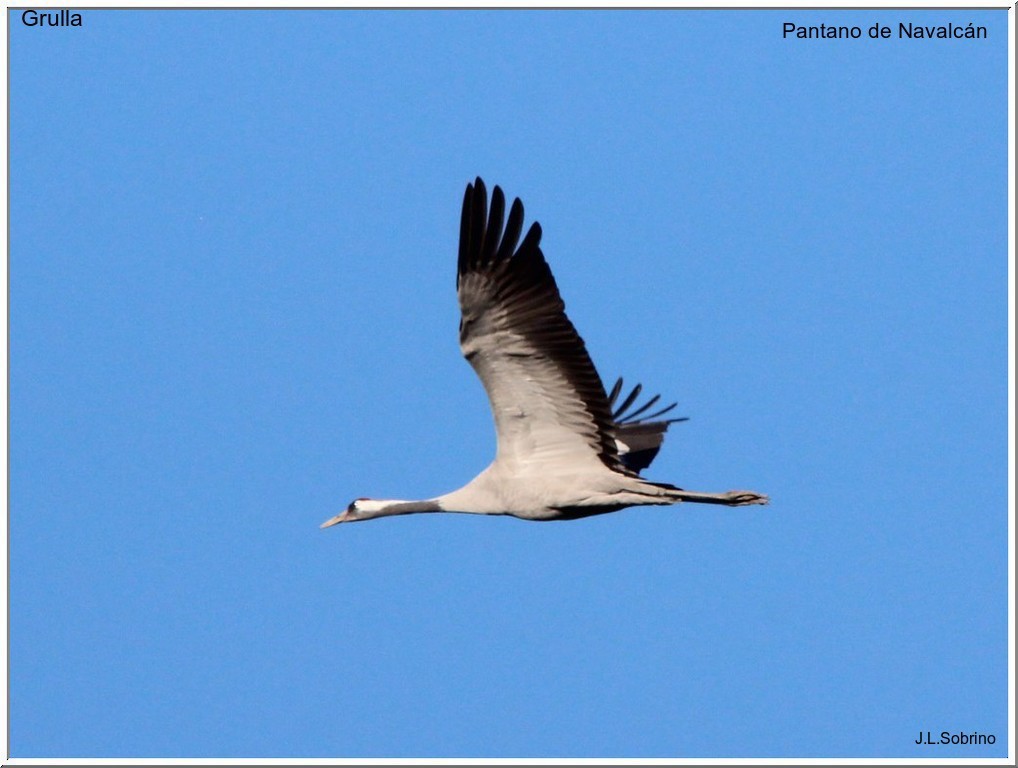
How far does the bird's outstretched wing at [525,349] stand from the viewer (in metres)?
12.0

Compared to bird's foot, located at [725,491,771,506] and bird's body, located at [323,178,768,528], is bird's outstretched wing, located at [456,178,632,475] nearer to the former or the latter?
bird's body, located at [323,178,768,528]

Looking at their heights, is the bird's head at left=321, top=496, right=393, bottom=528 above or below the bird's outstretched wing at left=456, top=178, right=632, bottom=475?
below

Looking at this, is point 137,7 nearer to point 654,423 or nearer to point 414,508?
point 414,508

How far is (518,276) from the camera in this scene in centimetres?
1204

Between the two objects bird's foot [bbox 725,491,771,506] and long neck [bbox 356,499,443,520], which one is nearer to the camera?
bird's foot [bbox 725,491,771,506]

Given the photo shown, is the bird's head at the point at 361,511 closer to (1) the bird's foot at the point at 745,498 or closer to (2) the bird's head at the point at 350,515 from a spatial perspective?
(2) the bird's head at the point at 350,515

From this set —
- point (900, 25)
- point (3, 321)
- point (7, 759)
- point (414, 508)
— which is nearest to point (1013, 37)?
point (900, 25)

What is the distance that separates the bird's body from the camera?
12.0 meters

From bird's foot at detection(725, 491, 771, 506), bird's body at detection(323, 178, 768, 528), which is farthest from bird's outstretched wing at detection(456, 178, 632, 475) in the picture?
bird's foot at detection(725, 491, 771, 506)

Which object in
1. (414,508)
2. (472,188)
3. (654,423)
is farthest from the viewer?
(654,423)

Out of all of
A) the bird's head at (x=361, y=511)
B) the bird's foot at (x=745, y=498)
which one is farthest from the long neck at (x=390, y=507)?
the bird's foot at (x=745, y=498)

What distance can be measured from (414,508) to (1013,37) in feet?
23.2

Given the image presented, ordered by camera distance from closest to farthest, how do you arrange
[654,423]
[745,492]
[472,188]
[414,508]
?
1. [472,188]
2. [745,492]
3. [414,508]
4. [654,423]

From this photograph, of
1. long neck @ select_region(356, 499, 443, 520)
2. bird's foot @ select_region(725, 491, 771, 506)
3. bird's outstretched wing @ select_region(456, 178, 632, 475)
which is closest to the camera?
bird's outstretched wing @ select_region(456, 178, 632, 475)
